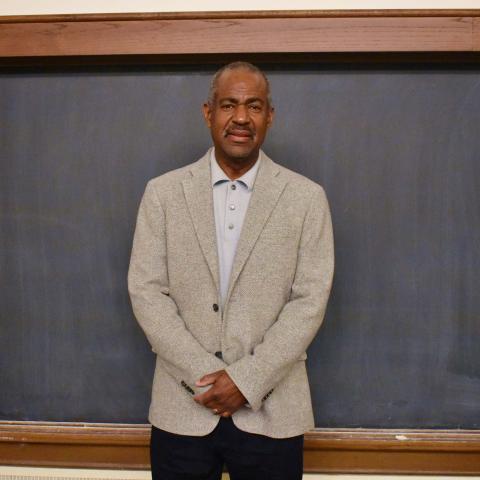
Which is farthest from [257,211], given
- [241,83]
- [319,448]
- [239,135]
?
[319,448]

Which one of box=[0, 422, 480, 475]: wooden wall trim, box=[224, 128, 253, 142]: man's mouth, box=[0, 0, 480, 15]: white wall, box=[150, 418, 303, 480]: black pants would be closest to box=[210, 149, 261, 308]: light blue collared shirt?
box=[224, 128, 253, 142]: man's mouth

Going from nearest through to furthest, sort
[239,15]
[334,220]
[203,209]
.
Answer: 1. [203,209]
2. [239,15]
3. [334,220]

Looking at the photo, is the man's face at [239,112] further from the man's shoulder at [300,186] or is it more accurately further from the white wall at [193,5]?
the white wall at [193,5]

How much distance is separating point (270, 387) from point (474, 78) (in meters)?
1.21

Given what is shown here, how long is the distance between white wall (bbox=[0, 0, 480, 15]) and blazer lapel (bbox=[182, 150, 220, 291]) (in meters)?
0.62

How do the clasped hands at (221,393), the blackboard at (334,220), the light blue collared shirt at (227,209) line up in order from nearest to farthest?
the clasped hands at (221,393), the light blue collared shirt at (227,209), the blackboard at (334,220)

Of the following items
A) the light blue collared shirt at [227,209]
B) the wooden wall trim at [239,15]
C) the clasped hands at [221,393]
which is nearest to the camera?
the clasped hands at [221,393]

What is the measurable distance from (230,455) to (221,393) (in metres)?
0.20

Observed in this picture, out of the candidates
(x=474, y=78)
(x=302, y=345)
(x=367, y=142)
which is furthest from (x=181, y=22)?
(x=302, y=345)

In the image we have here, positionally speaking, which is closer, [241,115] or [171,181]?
[241,115]

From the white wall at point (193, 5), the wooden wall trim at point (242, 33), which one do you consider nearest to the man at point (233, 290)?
the wooden wall trim at point (242, 33)

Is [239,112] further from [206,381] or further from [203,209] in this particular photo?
[206,381]

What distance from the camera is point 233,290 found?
151 cm

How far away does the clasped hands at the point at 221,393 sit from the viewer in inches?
56.1
